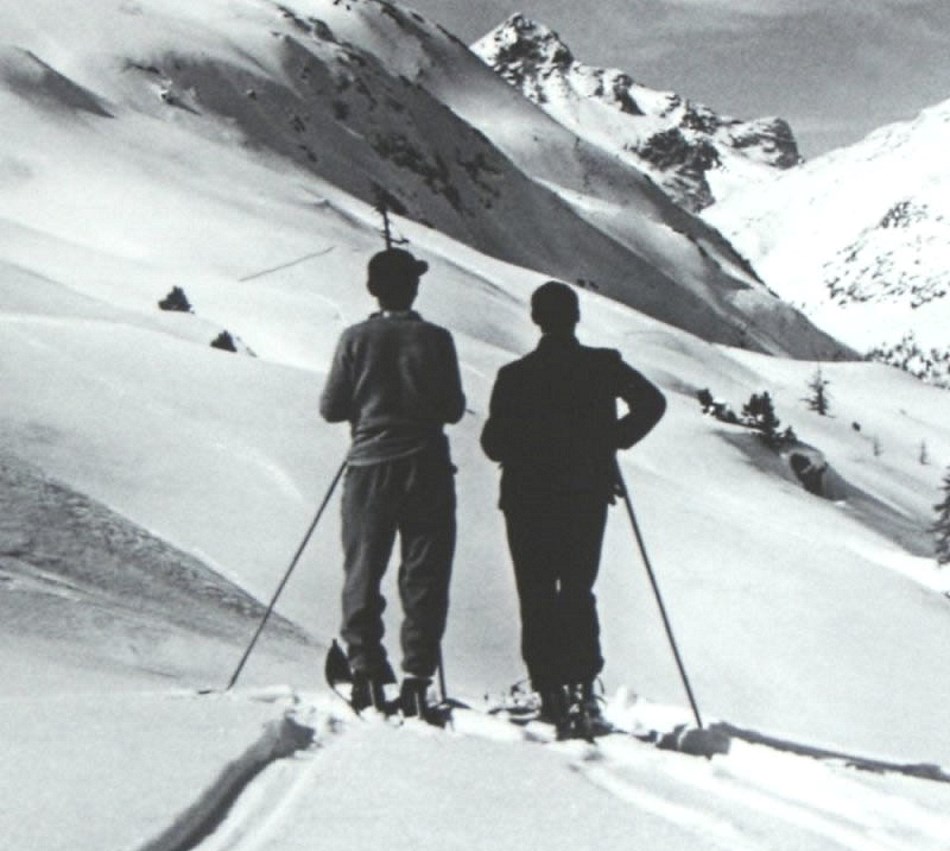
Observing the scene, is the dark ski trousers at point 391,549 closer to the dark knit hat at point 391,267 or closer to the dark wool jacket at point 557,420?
the dark wool jacket at point 557,420

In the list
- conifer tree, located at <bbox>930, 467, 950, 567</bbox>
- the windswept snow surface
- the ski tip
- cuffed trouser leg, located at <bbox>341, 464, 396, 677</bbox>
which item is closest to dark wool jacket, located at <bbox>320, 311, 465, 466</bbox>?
cuffed trouser leg, located at <bbox>341, 464, 396, 677</bbox>

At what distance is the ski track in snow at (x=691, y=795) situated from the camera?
4055 millimetres

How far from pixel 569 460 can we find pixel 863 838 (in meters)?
2.86

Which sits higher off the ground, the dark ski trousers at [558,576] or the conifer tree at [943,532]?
the dark ski trousers at [558,576]

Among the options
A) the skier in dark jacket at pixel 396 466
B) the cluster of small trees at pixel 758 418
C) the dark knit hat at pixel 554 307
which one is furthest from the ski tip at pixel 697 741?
the cluster of small trees at pixel 758 418

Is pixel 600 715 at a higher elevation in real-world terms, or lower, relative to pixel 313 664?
higher

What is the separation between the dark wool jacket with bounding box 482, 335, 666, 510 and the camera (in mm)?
6867

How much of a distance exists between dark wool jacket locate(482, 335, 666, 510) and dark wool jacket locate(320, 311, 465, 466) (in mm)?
356

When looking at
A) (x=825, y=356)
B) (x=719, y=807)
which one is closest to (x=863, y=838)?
(x=719, y=807)

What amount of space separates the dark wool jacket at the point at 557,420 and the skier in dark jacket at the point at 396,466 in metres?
0.34

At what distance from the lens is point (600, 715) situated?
666 cm

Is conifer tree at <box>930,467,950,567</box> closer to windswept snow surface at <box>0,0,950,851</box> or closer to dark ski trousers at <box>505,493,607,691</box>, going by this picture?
windswept snow surface at <box>0,0,950,851</box>

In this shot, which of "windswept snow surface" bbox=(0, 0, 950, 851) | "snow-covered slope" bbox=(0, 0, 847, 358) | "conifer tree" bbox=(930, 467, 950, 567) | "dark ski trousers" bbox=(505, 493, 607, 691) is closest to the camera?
"windswept snow surface" bbox=(0, 0, 950, 851)

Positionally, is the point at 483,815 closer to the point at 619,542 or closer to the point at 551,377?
the point at 551,377
